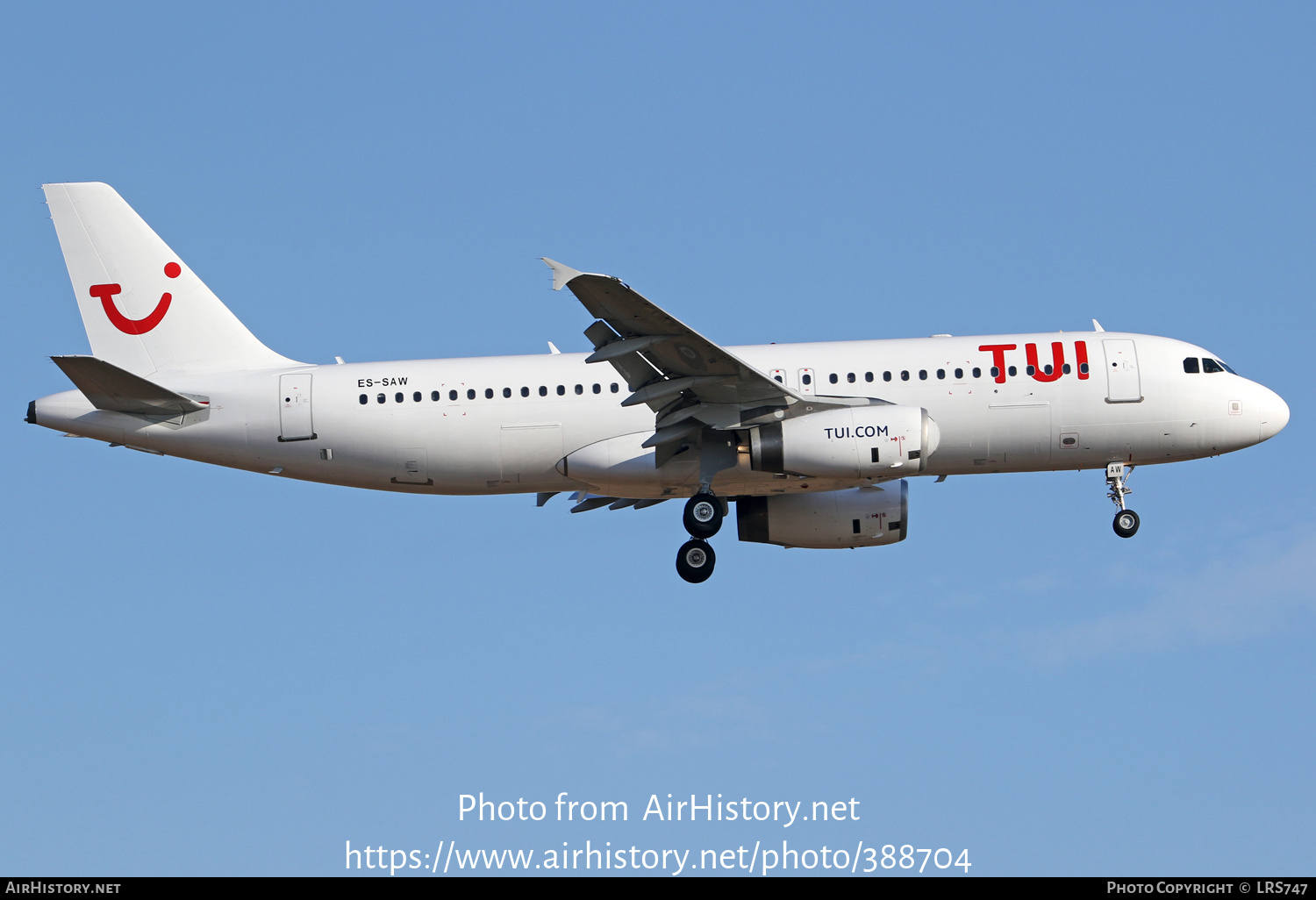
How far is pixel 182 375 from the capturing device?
36.4 metres

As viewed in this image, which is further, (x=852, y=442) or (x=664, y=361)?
(x=852, y=442)

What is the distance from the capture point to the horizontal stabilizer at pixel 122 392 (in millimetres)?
32812

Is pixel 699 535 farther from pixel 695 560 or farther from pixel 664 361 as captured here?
pixel 664 361

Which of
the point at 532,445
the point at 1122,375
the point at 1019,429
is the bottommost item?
the point at 532,445

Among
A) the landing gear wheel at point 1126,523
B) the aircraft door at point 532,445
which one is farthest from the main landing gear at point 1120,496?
the aircraft door at point 532,445

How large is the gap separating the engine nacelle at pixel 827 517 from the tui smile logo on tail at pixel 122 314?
14885mm

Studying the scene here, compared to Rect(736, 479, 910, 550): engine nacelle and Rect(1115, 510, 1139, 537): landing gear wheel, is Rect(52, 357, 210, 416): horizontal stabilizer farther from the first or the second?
Rect(1115, 510, 1139, 537): landing gear wheel

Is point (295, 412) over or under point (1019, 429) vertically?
over

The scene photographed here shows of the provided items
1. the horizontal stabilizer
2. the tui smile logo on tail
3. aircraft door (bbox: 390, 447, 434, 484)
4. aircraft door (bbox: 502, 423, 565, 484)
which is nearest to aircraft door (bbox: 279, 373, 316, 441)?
the horizontal stabilizer

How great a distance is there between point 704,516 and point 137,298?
14791 millimetres

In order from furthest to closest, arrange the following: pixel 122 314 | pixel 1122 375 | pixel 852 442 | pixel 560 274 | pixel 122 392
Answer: pixel 122 314 → pixel 1122 375 → pixel 122 392 → pixel 852 442 → pixel 560 274

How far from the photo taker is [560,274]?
28.7m

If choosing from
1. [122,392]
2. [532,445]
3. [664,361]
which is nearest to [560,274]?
[664,361]

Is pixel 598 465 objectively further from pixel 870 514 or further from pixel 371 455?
pixel 870 514
